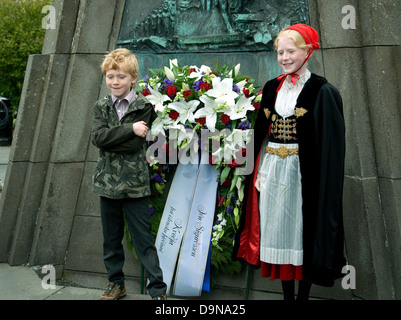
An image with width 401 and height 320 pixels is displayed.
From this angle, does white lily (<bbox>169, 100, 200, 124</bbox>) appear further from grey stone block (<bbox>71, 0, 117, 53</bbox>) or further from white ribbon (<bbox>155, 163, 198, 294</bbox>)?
grey stone block (<bbox>71, 0, 117, 53</bbox>)

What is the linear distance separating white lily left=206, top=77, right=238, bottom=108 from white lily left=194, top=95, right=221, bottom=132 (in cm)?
4

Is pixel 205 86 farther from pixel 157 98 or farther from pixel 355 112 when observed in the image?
pixel 355 112

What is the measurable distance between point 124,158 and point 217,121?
0.93 metres

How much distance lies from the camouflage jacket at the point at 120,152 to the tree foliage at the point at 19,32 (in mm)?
18051

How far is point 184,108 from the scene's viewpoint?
386 centimetres

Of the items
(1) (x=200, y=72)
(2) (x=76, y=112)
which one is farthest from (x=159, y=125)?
(2) (x=76, y=112)

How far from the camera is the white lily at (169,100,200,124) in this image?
383 cm

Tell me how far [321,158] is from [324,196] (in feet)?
0.83

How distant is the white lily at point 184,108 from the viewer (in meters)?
3.83

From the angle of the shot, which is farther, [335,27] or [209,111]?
[335,27]

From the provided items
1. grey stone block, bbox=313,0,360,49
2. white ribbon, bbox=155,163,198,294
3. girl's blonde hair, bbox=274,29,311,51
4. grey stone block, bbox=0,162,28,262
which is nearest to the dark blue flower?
white ribbon, bbox=155,163,198,294

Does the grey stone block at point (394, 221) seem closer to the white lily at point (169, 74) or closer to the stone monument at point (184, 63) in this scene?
the stone monument at point (184, 63)

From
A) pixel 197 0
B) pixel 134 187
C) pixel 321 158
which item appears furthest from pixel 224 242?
pixel 197 0
